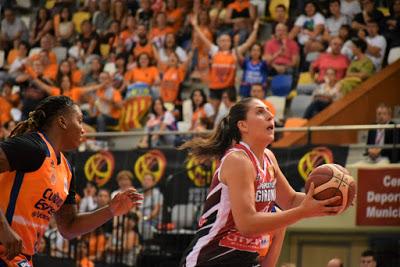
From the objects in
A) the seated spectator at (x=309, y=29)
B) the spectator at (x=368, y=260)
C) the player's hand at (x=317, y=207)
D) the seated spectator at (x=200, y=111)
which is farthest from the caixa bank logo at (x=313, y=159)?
the player's hand at (x=317, y=207)

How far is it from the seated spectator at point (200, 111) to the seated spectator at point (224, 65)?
170 millimetres

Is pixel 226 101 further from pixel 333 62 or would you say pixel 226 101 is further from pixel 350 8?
pixel 350 8

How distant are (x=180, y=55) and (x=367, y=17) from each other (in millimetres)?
3729

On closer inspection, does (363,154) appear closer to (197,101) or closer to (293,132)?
(293,132)

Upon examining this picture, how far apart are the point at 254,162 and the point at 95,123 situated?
36.9 feet

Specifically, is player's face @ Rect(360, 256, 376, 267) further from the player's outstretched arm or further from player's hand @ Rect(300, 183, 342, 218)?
player's hand @ Rect(300, 183, 342, 218)

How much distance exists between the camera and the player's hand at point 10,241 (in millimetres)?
5492

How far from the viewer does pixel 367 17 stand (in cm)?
1488

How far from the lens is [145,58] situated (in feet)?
55.7

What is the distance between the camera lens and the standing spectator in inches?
800

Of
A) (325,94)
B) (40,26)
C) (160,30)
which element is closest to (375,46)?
(325,94)

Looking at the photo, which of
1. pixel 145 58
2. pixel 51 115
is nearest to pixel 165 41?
pixel 145 58

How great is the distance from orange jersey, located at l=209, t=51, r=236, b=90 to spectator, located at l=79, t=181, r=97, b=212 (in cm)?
289

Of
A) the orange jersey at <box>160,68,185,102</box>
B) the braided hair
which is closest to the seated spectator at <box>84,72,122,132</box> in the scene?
the orange jersey at <box>160,68,185,102</box>
